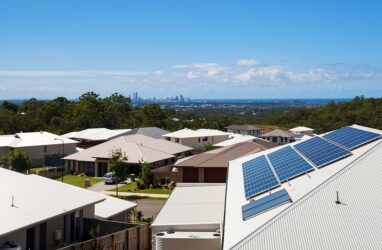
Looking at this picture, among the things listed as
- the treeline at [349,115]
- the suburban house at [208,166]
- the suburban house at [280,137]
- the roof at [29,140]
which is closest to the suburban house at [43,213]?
the suburban house at [208,166]

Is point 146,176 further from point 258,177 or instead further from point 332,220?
point 332,220

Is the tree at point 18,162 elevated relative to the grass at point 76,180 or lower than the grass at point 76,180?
elevated

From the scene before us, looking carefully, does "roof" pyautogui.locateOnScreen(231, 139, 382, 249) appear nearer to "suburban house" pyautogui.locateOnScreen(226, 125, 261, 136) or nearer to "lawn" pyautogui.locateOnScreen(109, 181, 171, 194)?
"lawn" pyautogui.locateOnScreen(109, 181, 171, 194)

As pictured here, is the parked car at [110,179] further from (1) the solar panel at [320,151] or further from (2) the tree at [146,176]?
(1) the solar panel at [320,151]

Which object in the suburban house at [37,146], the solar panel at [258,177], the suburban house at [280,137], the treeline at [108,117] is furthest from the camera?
the treeline at [108,117]

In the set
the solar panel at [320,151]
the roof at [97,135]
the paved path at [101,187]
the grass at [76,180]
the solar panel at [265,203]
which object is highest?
the solar panel at [320,151]

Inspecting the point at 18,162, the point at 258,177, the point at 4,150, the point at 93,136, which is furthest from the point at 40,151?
the point at 258,177

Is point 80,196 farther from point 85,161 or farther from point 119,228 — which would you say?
point 85,161
